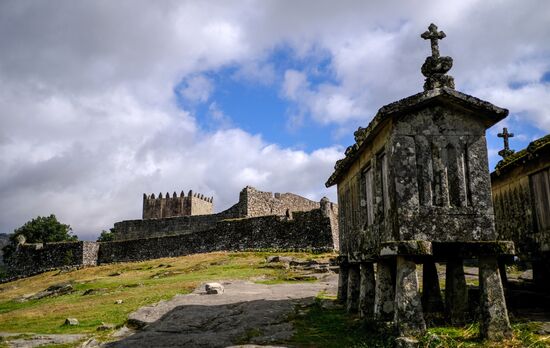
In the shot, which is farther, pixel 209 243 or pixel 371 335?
pixel 209 243

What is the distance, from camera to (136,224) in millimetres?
58906

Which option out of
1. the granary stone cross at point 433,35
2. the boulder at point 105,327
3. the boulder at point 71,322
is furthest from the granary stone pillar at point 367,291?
the boulder at point 71,322

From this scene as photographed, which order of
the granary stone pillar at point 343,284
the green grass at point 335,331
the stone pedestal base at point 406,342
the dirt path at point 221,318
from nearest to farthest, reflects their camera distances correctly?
the stone pedestal base at point 406,342 < the green grass at point 335,331 < the dirt path at point 221,318 < the granary stone pillar at point 343,284

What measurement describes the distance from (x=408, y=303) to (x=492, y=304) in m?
Answer: 1.55

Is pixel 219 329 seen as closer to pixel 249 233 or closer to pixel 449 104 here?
pixel 449 104

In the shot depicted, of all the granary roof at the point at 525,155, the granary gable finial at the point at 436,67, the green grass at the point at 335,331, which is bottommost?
the green grass at the point at 335,331

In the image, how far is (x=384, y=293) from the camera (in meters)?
10.9

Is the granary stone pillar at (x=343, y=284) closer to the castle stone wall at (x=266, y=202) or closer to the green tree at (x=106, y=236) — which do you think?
the castle stone wall at (x=266, y=202)

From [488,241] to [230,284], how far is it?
13.5 m

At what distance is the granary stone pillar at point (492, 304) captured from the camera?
9242 mm

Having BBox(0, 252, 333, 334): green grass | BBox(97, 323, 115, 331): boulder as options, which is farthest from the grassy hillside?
BBox(97, 323, 115, 331): boulder

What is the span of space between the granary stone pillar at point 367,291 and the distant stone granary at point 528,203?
15.0ft

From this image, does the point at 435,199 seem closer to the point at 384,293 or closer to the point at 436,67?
the point at 384,293

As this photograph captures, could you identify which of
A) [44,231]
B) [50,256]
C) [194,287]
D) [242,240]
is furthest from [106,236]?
[194,287]
